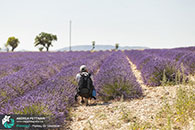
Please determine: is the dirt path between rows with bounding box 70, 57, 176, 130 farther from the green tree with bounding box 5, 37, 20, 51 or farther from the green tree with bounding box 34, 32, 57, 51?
the green tree with bounding box 5, 37, 20, 51

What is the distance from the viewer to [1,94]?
393cm

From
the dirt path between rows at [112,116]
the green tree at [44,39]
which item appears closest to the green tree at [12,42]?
the green tree at [44,39]

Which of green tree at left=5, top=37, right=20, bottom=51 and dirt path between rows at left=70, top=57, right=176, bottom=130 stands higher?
green tree at left=5, top=37, right=20, bottom=51

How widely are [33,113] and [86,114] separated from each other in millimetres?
993

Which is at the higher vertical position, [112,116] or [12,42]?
[12,42]

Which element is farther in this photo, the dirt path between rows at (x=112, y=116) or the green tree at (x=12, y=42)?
the green tree at (x=12, y=42)

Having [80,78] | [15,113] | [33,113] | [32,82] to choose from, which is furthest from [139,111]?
[32,82]

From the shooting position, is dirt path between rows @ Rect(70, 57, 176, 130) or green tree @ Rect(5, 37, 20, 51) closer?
dirt path between rows @ Rect(70, 57, 176, 130)

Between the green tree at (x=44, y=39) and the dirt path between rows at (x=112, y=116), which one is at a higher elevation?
the green tree at (x=44, y=39)

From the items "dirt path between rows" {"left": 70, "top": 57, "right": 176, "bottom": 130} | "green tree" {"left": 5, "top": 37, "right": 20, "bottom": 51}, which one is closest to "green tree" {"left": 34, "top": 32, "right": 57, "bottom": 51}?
"green tree" {"left": 5, "top": 37, "right": 20, "bottom": 51}

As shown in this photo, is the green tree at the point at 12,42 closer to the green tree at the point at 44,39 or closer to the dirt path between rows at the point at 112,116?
the green tree at the point at 44,39

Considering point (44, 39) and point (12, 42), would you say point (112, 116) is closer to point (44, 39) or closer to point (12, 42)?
point (44, 39)

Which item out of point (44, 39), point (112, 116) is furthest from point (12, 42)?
point (112, 116)

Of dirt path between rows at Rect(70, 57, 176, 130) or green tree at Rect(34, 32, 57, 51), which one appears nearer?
dirt path between rows at Rect(70, 57, 176, 130)
